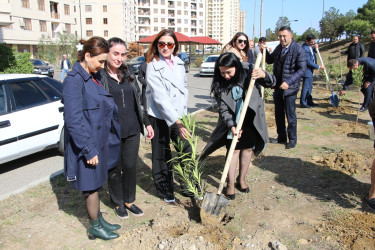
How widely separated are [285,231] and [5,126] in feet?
13.3

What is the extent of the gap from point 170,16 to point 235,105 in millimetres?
102965

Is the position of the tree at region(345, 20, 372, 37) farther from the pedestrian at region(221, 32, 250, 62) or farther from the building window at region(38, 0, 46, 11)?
the building window at region(38, 0, 46, 11)

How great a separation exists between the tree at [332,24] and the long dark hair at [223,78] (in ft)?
126

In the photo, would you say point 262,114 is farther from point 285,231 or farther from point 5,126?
point 5,126

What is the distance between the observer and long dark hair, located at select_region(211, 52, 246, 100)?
130 inches

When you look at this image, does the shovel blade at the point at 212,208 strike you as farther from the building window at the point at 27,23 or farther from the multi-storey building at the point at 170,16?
the multi-storey building at the point at 170,16

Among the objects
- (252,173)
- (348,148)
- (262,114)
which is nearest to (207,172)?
(252,173)

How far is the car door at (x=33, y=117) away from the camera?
487 centimetres

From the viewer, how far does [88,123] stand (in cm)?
266

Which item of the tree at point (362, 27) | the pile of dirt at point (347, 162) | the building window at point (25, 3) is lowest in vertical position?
the pile of dirt at point (347, 162)

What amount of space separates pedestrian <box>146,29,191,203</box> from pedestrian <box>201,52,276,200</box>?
40 centimetres

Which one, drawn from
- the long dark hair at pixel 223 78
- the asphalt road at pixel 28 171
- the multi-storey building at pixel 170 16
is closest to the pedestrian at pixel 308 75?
the long dark hair at pixel 223 78

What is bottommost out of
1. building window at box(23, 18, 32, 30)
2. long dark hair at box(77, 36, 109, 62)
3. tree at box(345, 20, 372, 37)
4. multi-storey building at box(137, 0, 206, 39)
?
long dark hair at box(77, 36, 109, 62)

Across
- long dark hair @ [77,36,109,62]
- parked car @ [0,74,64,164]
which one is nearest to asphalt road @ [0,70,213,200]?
parked car @ [0,74,64,164]
